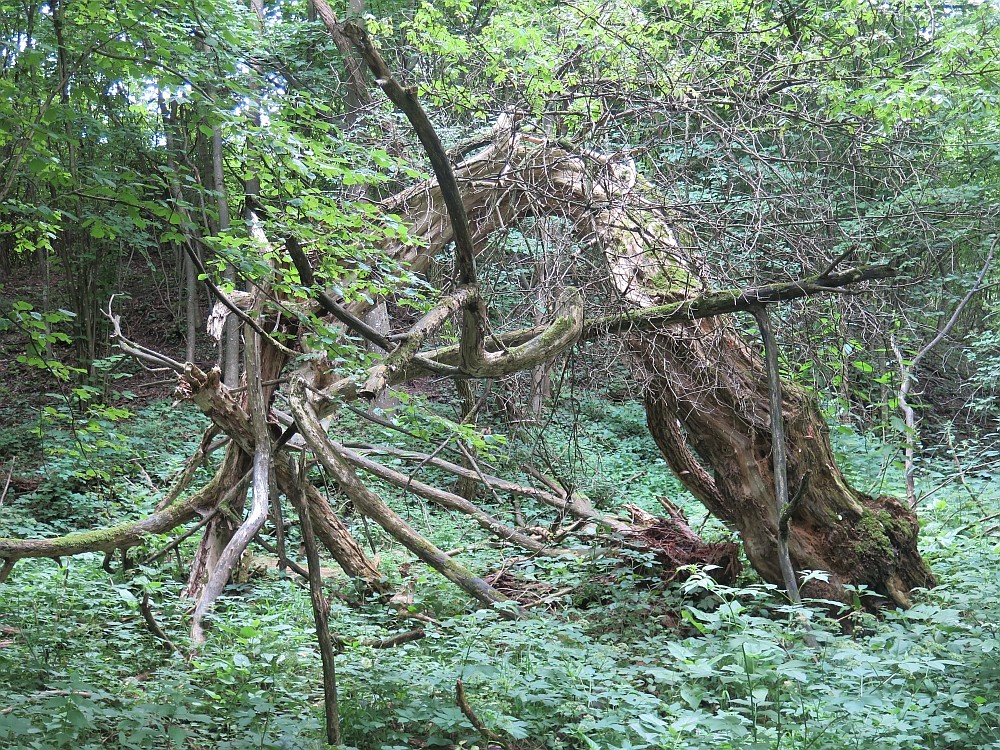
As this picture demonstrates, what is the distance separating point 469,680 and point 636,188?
10.6ft

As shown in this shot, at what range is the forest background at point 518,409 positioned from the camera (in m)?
3.39

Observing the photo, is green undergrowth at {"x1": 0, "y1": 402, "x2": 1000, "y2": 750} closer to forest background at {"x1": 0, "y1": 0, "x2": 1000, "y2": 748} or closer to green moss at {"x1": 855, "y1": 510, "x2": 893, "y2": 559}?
forest background at {"x1": 0, "y1": 0, "x2": 1000, "y2": 748}

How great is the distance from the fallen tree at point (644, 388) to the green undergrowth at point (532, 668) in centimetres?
38

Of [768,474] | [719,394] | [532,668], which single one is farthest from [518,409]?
[532,668]

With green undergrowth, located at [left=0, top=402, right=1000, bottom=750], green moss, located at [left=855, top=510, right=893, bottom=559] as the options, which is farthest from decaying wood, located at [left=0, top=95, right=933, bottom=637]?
green undergrowth, located at [left=0, top=402, right=1000, bottom=750]

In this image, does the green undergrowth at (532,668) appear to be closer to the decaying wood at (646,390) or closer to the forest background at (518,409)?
the forest background at (518,409)

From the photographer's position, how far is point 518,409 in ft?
19.8

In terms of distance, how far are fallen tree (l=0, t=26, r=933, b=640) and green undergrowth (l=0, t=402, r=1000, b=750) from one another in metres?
0.38

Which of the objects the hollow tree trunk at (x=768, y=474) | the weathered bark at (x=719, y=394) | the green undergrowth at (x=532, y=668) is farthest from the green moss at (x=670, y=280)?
the green undergrowth at (x=532, y=668)

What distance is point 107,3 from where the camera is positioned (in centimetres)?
395

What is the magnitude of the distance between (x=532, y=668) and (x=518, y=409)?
7.88 ft

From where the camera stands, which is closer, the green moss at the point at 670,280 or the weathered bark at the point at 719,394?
the weathered bark at the point at 719,394

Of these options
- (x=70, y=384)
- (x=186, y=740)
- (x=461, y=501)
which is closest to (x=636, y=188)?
(x=461, y=501)

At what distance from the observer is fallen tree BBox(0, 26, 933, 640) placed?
179 inches
